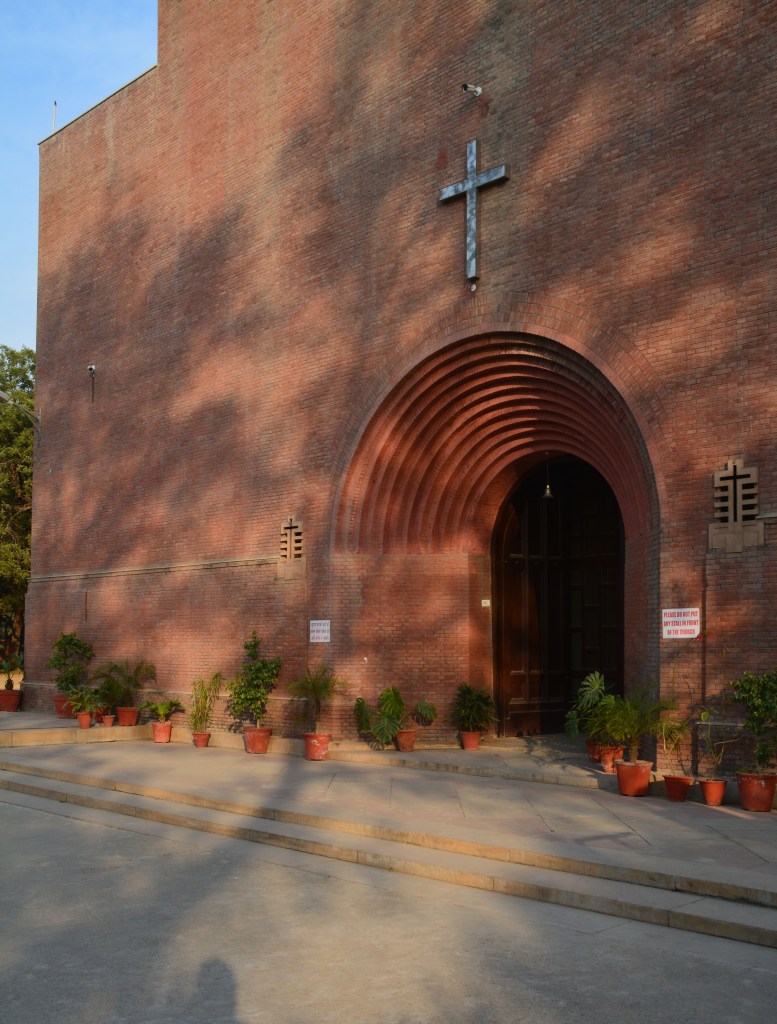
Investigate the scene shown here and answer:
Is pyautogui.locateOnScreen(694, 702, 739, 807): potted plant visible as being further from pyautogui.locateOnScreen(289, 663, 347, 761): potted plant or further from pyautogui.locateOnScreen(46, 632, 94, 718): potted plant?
pyautogui.locateOnScreen(46, 632, 94, 718): potted plant

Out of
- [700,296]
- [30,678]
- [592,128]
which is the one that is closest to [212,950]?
[700,296]

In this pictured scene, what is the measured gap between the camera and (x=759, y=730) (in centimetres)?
1038

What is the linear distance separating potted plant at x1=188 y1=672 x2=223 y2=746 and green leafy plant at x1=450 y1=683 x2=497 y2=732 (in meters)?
4.36

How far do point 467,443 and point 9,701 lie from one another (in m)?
13.4

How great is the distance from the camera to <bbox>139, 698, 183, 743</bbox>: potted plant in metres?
17.9

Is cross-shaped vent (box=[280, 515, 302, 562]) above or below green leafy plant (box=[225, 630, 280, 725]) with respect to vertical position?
above

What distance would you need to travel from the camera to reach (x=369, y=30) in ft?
53.6

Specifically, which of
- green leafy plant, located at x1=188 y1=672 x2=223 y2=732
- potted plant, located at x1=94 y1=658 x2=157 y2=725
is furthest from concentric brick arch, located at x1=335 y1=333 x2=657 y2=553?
potted plant, located at x1=94 y1=658 x2=157 y2=725

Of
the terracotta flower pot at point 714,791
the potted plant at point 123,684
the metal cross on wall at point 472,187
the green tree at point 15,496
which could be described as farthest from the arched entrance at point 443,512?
the green tree at point 15,496

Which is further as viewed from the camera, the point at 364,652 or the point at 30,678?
the point at 30,678

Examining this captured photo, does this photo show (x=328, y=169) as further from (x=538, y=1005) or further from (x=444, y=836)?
(x=538, y=1005)

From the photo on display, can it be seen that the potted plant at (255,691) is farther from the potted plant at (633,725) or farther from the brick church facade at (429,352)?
the potted plant at (633,725)

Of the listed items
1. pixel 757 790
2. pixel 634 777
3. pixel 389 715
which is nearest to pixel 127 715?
pixel 389 715

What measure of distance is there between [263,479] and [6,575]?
2025 centimetres
